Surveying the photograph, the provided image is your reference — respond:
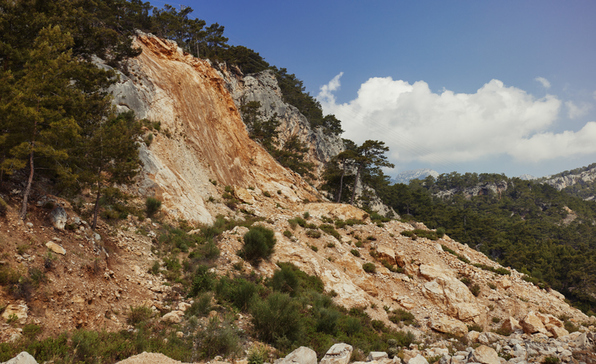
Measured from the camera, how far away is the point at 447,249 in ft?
74.2

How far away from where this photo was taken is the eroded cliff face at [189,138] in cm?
1891

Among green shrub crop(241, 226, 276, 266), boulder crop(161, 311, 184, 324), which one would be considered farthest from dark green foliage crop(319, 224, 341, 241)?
boulder crop(161, 311, 184, 324)

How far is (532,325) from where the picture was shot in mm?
14703

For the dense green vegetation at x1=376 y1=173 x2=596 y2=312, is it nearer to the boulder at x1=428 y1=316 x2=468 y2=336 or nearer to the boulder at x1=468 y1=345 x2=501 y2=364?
the boulder at x1=428 y1=316 x2=468 y2=336

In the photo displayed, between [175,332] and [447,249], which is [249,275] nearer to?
[175,332]

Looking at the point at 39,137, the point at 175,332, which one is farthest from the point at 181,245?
the point at 39,137

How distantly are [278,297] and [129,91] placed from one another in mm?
20593

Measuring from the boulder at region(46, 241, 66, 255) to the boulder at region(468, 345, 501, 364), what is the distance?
13.3 m

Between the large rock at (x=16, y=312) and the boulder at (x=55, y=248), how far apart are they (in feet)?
6.63

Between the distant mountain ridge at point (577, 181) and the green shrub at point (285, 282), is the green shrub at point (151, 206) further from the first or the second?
the distant mountain ridge at point (577, 181)

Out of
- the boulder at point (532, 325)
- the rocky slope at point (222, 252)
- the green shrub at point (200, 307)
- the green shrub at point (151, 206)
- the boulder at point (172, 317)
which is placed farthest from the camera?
the green shrub at point (151, 206)

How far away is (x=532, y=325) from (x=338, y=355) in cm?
1359

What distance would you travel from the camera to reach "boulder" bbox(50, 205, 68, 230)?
907 cm

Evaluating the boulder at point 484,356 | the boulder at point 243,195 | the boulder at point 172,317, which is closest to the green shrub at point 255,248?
the boulder at point 172,317
